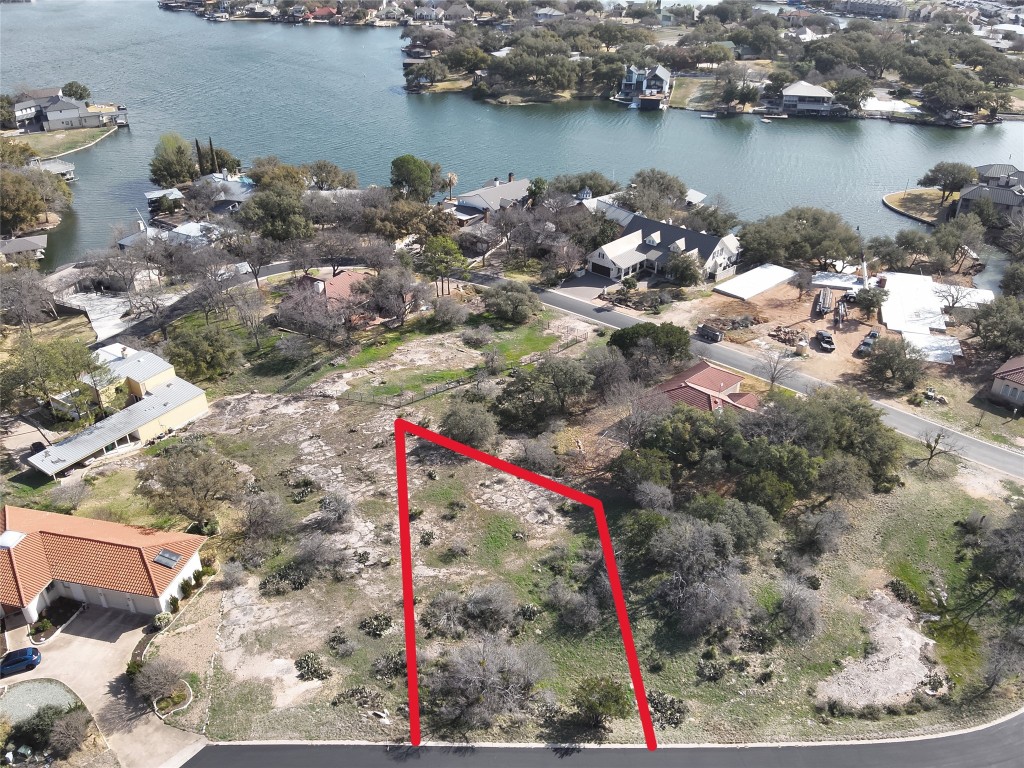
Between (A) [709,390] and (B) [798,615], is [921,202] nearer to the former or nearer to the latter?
(A) [709,390]

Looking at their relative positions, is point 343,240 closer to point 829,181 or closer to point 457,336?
point 457,336

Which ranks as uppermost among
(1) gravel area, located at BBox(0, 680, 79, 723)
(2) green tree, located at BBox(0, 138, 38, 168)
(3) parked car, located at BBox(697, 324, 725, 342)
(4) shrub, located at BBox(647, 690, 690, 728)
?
(2) green tree, located at BBox(0, 138, 38, 168)

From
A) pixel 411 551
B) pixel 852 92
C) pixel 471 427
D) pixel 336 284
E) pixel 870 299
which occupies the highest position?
pixel 852 92

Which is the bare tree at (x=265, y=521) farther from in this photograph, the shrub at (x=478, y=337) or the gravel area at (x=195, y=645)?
the shrub at (x=478, y=337)

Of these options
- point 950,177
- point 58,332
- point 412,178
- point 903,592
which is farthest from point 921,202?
point 58,332

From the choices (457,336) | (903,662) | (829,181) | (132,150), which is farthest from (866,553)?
(132,150)

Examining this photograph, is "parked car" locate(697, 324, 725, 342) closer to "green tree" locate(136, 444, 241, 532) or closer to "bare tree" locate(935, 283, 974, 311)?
"bare tree" locate(935, 283, 974, 311)

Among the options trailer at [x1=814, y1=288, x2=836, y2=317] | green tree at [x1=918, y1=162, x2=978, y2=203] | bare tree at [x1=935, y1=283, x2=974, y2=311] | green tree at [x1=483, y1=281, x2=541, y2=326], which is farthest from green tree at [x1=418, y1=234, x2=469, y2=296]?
green tree at [x1=918, y1=162, x2=978, y2=203]
